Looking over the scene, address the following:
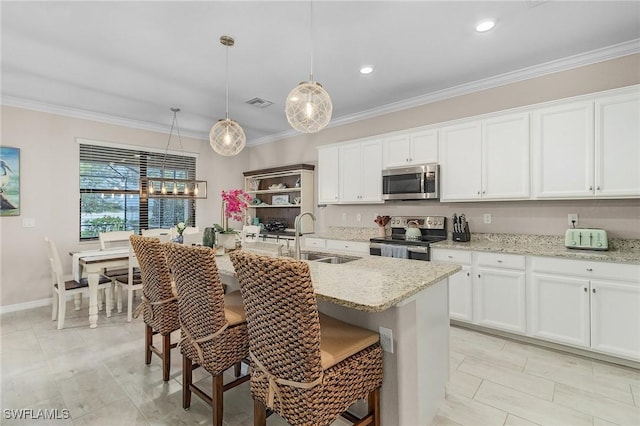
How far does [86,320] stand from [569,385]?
192 inches

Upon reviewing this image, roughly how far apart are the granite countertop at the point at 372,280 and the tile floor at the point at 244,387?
0.96 metres

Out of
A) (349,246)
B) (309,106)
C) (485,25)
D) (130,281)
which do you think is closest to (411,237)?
(349,246)

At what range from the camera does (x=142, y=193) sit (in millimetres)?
5246

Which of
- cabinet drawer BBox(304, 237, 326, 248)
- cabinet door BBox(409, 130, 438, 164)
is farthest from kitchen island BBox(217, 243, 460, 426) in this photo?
cabinet drawer BBox(304, 237, 326, 248)

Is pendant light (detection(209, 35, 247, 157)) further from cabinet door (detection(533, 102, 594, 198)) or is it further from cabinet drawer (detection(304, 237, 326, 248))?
cabinet door (detection(533, 102, 594, 198))

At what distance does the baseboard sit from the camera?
13.5 ft

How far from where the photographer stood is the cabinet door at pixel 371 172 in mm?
4359

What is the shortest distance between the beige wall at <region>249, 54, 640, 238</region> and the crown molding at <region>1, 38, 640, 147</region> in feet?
0.19

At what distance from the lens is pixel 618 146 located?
108 inches

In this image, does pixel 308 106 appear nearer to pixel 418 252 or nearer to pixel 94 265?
pixel 418 252

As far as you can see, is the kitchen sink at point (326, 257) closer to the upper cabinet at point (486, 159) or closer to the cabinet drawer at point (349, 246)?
the cabinet drawer at point (349, 246)

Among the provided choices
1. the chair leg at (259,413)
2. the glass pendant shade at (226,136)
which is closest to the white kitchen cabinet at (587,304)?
the chair leg at (259,413)

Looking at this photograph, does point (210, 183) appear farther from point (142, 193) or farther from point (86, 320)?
point (86, 320)

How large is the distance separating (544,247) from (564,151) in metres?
0.95
